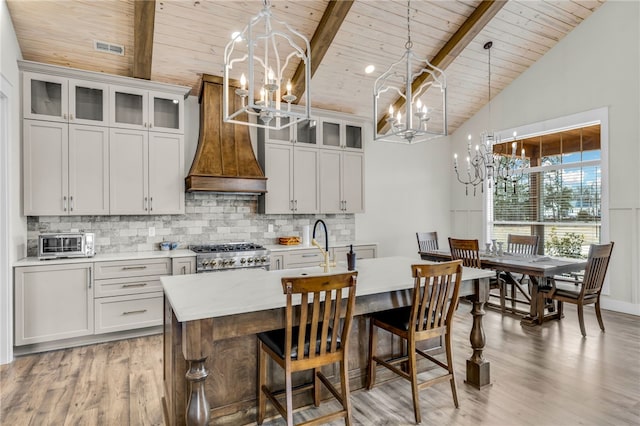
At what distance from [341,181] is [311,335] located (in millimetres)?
3628

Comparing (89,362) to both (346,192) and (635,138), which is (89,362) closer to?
(346,192)

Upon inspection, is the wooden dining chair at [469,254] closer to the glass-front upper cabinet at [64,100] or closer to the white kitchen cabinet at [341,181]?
the white kitchen cabinet at [341,181]

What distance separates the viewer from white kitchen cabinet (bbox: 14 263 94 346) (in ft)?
11.1

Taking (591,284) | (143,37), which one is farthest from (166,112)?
(591,284)

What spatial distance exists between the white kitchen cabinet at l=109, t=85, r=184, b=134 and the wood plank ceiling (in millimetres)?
240

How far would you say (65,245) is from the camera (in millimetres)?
3619

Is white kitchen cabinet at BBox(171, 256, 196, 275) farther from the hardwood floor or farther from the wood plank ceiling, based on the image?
the wood plank ceiling

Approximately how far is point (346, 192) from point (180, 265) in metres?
2.57

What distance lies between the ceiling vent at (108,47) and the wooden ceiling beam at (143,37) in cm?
20

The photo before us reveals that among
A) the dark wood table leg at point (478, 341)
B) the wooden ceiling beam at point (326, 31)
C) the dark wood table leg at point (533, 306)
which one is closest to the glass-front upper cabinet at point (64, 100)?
the wooden ceiling beam at point (326, 31)

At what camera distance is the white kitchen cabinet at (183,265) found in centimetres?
399

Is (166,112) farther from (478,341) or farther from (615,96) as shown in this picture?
(615,96)

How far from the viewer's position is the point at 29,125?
11.8 ft

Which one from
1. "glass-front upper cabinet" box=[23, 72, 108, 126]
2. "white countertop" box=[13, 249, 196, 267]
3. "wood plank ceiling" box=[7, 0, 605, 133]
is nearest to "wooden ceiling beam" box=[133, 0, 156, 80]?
"wood plank ceiling" box=[7, 0, 605, 133]
